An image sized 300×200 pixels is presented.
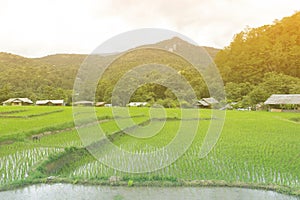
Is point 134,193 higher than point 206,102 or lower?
lower

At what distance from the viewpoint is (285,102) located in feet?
67.5

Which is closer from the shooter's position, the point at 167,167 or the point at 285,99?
the point at 167,167

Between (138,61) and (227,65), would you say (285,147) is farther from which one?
(227,65)

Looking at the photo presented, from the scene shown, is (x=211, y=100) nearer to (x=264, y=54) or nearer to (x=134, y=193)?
(x=264, y=54)

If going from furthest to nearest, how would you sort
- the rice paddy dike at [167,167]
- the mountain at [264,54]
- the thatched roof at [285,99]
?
the mountain at [264,54] → the thatched roof at [285,99] → the rice paddy dike at [167,167]

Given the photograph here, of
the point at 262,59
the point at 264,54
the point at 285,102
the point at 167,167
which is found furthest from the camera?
the point at 264,54

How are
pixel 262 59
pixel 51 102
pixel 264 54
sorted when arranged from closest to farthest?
1. pixel 51 102
2. pixel 262 59
3. pixel 264 54

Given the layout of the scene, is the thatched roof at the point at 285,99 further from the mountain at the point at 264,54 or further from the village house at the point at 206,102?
the mountain at the point at 264,54

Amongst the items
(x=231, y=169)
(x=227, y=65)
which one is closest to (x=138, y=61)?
(x=231, y=169)

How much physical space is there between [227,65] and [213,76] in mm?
6172

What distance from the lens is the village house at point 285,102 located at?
20.4 m

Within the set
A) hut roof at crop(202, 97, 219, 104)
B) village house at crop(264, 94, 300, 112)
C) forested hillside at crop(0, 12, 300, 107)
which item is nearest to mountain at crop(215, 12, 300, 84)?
forested hillside at crop(0, 12, 300, 107)

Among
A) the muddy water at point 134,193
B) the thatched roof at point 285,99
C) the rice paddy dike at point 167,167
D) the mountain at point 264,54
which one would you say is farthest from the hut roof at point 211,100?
the muddy water at point 134,193

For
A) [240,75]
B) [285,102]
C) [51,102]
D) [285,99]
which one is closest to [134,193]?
[285,102]
